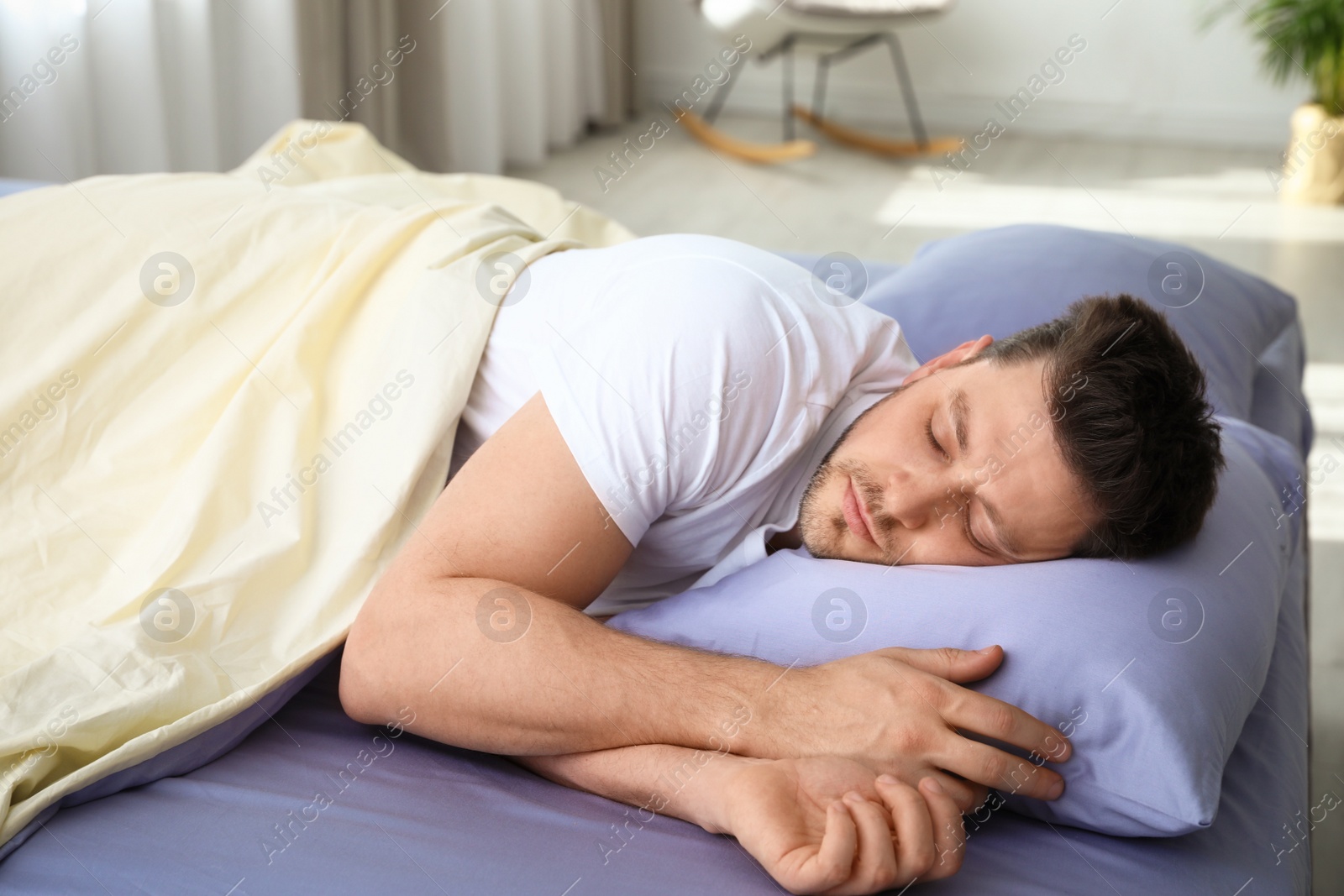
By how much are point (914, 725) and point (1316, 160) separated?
4.04 m

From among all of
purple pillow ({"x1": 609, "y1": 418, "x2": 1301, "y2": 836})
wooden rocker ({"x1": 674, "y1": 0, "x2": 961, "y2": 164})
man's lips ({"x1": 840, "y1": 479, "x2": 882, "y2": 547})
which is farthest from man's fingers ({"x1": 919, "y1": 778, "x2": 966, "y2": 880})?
wooden rocker ({"x1": 674, "y1": 0, "x2": 961, "y2": 164})

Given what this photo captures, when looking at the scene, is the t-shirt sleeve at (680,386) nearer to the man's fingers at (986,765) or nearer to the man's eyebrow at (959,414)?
the man's eyebrow at (959,414)

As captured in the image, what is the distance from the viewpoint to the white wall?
4.75 metres

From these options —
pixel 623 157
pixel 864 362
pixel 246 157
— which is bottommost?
pixel 623 157

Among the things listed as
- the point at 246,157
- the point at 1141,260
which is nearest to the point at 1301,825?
the point at 1141,260

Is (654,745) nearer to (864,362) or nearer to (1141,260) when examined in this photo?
(864,362)

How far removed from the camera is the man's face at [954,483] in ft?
3.45

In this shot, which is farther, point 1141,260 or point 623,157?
point 623,157

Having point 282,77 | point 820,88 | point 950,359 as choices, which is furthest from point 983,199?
point 950,359

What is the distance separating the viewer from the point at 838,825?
82 centimetres

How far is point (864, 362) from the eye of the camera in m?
1.22

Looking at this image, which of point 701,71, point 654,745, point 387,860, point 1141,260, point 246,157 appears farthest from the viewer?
point 701,71

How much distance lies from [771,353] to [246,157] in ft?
8.60

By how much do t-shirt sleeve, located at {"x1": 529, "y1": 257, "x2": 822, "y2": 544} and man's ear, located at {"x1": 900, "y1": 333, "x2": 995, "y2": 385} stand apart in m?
0.13
